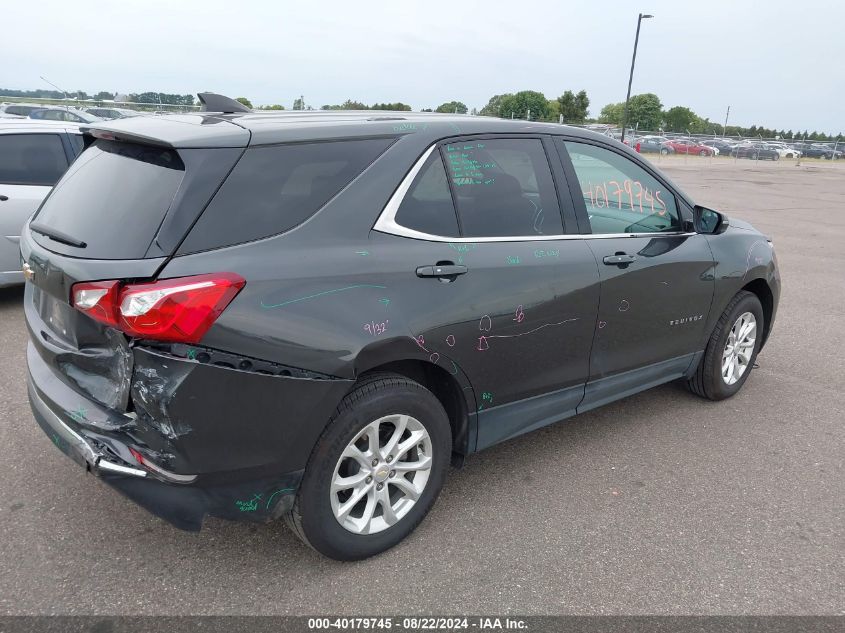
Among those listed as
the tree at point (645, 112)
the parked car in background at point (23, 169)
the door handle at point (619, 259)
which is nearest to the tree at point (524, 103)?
the tree at point (645, 112)

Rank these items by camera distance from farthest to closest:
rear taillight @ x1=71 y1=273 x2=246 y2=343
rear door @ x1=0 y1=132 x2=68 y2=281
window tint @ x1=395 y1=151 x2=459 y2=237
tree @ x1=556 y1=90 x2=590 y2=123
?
tree @ x1=556 y1=90 x2=590 y2=123 → rear door @ x1=0 y1=132 x2=68 y2=281 → window tint @ x1=395 y1=151 x2=459 y2=237 → rear taillight @ x1=71 y1=273 x2=246 y2=343

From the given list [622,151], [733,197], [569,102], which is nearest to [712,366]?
[622,151]

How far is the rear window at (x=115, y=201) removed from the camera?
231 centimetres

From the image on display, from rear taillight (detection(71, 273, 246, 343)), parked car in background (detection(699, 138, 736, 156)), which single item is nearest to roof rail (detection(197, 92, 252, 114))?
rear taillight (detection(71, 273, 246, 343))

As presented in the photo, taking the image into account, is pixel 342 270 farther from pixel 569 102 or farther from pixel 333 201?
pixel 569 102

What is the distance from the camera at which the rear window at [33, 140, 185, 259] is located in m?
2.31

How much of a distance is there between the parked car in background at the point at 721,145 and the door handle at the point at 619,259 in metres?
47.1

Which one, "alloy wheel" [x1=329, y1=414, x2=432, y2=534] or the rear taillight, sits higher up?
the rear taillight

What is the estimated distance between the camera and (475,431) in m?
3.06

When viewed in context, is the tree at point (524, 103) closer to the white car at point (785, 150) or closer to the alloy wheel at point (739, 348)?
the white car at point (785, 150)

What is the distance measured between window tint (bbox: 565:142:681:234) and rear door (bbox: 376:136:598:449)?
210 millimetres

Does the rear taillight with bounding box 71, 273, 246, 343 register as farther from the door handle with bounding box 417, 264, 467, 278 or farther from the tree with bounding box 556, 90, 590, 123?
the tree with bounding box 556, 90, 590, 123

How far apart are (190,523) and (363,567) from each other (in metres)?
0.75

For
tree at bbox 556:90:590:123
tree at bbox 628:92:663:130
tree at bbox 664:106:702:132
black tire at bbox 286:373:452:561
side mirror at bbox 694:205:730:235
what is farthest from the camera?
tree at bbox 664:106:702:132
